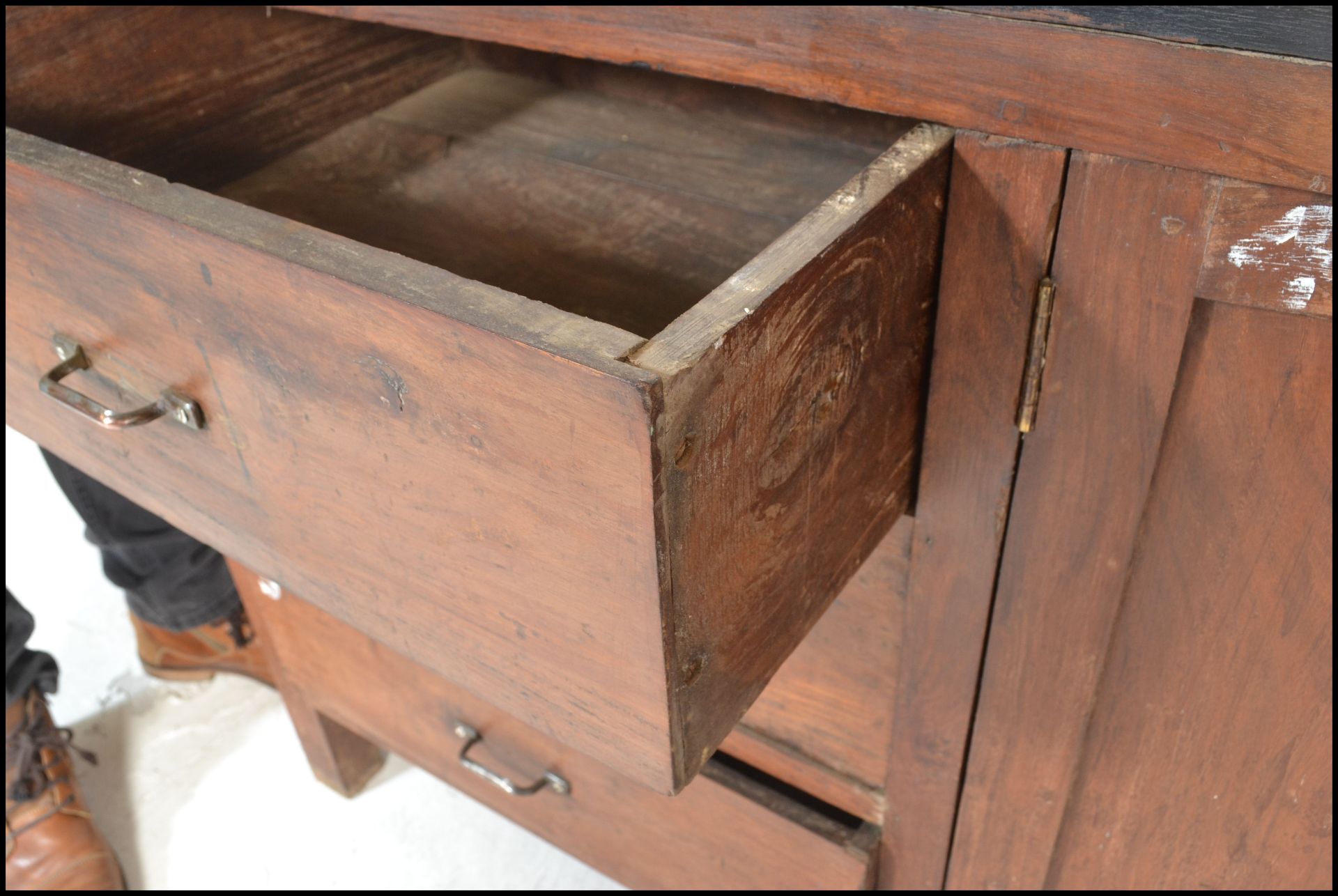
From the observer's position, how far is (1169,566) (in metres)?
0.57

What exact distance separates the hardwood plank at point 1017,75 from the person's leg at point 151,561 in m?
0.79

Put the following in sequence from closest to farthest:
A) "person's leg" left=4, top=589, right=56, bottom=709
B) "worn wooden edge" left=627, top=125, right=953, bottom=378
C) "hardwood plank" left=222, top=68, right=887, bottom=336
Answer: "worn wooden edge" left=627, top=125, right=953, bottom=378, "hardwood plank" left=222, top=68, right=887, bottom=336, "person's leg" left=4, top=589, right=56, bottom=709

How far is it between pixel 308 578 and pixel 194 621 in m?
0.74

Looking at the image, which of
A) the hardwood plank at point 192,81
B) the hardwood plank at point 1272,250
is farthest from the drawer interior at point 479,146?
the hardwood plank at point 1272,250

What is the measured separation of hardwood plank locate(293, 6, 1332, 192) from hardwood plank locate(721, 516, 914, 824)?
228 millimetres

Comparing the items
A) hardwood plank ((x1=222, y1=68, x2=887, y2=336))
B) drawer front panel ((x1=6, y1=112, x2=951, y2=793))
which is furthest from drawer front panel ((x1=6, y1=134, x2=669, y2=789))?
hardwood plank ((x1=222, y1=68, x2=887, y2=336))

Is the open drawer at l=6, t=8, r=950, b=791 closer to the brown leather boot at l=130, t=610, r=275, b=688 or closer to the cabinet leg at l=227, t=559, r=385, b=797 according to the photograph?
the cabinet leg at l=227, t=559, r=385, b=797

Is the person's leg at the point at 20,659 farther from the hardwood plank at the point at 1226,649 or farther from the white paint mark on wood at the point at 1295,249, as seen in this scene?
the white paint mark on wood at the point at 1295,249

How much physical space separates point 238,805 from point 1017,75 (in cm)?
102

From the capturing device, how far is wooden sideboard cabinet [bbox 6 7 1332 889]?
41cm

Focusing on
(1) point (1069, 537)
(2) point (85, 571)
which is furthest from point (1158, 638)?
(2) point (85, 571)

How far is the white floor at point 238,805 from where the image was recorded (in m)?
1.07

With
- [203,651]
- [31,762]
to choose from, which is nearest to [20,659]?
[31,762]

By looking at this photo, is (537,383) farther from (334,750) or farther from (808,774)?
(334,750)
